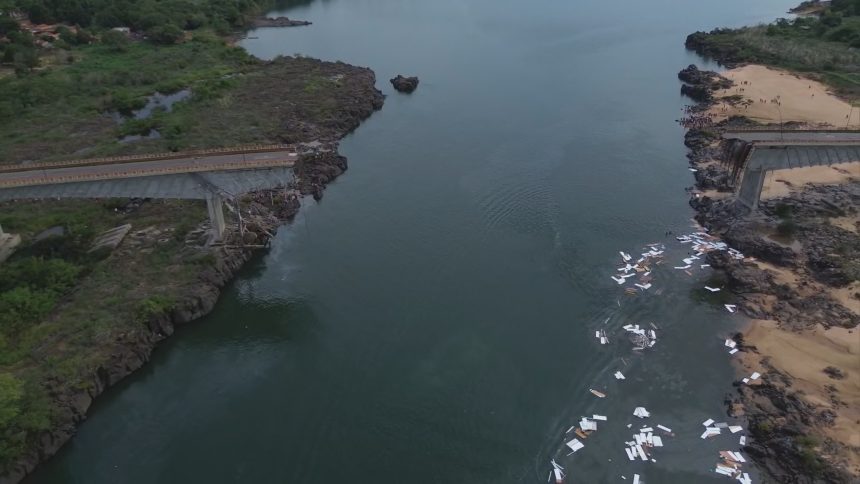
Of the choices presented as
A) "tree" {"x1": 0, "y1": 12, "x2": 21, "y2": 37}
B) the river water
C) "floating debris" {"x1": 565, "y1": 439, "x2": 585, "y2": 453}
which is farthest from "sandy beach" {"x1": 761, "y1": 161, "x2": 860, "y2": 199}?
"tree" {"x1": 0, "y1": 12, "x2": 21, "y2": 37}

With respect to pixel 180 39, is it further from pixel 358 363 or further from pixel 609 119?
pixel 358 363

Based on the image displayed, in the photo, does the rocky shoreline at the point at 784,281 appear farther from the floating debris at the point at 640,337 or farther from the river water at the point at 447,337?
the floating debris at the point at 640,337

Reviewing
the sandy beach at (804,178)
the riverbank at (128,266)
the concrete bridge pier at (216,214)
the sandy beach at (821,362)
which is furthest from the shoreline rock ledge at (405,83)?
the sandy beach at (821,362)

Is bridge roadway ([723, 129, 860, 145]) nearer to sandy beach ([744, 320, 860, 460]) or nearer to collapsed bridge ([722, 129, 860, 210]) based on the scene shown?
collapsed bridge ([722, 129, 860, 210])

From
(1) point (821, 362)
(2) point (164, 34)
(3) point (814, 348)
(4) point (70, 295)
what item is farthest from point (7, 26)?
(1) point (821, 362)

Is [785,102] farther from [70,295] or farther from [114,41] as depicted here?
[114,41]

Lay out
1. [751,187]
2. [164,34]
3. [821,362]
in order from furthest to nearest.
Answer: [164,34] < [751,187] < [821,362]

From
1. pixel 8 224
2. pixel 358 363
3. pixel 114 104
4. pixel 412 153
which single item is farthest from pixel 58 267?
pixel 114 104
